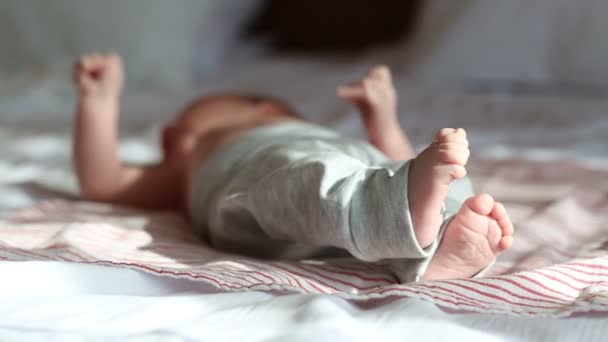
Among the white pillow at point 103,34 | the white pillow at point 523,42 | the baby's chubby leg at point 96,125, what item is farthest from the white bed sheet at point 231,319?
the white pillow at point 103,34

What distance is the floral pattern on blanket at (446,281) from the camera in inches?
25.2

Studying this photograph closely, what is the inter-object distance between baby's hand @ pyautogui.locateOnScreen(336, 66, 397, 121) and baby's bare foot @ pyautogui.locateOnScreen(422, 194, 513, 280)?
1.38 feet

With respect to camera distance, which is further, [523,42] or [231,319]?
[523,42]

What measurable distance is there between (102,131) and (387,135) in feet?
1.34

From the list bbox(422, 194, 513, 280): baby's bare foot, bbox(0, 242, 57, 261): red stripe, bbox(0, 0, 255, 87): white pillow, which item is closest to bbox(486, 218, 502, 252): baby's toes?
bbox(422, 194, 513, 280): baby's bare foot

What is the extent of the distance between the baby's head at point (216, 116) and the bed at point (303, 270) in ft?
0.48

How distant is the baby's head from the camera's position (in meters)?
1.17

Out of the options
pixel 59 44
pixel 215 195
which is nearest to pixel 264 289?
pixel 215 195

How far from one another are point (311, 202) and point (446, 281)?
0.14 m

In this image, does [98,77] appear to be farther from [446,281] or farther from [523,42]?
[523,42]

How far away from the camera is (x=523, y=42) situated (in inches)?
66.8

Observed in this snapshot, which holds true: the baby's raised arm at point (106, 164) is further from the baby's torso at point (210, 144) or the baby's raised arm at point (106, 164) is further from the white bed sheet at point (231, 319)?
the white bed sheet at point (231, 319)

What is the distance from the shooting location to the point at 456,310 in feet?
2.00

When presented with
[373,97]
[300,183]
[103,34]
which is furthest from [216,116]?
[103,34]
